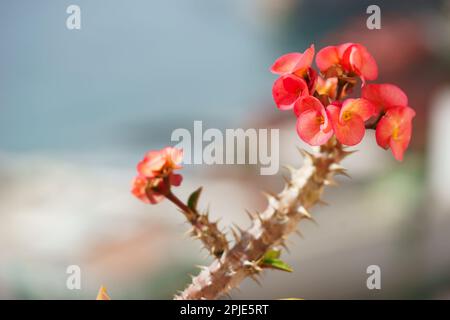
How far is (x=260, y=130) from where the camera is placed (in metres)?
1.16

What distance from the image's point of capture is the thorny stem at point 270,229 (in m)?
0.45

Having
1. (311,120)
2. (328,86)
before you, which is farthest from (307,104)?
(328,86)

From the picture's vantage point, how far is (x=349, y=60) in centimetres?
42

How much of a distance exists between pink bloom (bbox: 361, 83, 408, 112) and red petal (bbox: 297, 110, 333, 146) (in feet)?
0.18

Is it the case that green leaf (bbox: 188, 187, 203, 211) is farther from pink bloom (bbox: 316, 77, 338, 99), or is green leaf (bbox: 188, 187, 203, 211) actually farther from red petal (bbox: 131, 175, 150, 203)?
pink bloom (bbox: 316, 77, 338, 99)

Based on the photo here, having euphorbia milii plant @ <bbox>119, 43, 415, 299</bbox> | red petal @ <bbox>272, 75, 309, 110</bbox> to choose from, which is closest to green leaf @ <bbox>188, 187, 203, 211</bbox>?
euphorbia milii plant @ <bbox>119, 43, 415, 299</bbox>

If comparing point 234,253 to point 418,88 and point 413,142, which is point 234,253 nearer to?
point 413,142

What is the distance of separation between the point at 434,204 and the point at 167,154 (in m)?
1.01

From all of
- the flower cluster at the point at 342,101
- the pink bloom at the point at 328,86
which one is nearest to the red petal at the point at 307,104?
the flower cluster at the point at 342,101

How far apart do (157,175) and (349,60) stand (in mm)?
184

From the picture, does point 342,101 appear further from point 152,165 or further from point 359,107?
point 152,165

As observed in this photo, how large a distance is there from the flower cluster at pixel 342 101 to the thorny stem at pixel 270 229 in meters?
0.06
